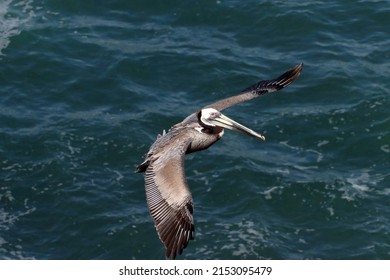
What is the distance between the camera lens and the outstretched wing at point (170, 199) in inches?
1061

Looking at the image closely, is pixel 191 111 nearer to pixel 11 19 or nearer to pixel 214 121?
pixel 11 19

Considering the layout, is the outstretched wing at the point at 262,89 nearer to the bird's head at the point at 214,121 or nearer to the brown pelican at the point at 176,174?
the brown pelican at the point at 176,174

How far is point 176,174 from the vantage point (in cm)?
2811

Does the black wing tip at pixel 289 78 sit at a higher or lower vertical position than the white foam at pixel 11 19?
higher

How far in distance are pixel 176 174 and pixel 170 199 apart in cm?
78

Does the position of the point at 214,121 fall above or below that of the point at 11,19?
above

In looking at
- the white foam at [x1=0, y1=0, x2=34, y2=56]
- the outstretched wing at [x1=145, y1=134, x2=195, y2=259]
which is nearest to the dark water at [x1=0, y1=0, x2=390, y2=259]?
the white foam at [x1=0, y1=0, x2=34, y2=56]

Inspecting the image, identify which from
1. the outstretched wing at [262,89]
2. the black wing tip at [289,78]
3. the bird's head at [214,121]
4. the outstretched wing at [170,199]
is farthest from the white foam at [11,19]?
the outstretched wing at [170,199]

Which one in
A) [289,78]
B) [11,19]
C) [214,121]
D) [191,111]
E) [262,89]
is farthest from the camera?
[11,19]

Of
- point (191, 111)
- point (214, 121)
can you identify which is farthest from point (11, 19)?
point (214, 121)

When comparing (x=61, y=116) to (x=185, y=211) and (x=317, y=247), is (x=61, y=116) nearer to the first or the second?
(x=317, y=247)

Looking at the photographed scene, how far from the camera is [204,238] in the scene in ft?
125

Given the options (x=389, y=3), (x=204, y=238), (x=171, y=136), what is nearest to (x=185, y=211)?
(x=171, y=136)

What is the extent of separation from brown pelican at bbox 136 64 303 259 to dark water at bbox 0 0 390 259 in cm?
841
